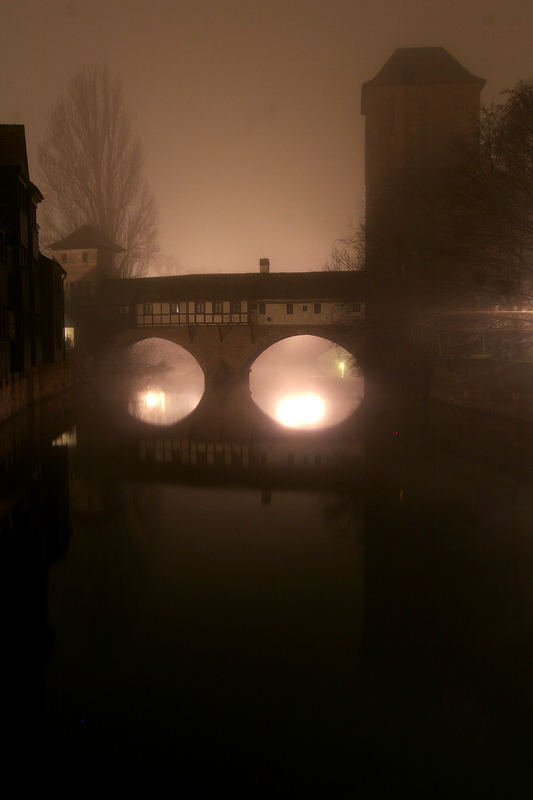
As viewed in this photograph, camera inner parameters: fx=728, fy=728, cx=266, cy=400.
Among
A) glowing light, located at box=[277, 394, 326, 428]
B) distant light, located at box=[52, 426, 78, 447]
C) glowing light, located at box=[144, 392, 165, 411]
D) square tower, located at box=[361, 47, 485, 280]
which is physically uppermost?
square tower, located at box=[361, 47, 485, 280]

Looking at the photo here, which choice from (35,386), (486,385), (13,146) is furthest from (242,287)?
(486,385)

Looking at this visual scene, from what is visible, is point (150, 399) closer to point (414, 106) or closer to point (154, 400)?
point (154, 400)

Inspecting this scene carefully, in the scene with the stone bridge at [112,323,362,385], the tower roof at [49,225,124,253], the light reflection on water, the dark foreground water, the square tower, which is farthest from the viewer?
the square tower

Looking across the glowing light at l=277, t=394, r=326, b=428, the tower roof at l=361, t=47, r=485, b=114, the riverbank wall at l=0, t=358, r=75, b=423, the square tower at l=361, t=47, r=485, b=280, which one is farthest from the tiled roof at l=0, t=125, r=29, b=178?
the tower roof at l=361, t=47, r=485, b=114

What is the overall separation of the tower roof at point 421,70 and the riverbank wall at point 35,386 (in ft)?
64.1

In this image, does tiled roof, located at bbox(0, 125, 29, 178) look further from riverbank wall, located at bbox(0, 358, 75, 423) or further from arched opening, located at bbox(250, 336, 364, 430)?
arched opening, located at bbox(250, 336, 364, 430)

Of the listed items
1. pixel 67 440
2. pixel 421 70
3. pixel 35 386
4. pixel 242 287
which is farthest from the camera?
pixel 421 70

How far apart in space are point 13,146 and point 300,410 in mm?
10633

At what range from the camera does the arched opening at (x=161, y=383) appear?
20.8 meters

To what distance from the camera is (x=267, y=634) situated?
201 inches

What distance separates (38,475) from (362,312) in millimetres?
18580

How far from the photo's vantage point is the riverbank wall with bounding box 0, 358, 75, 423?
1536 cm

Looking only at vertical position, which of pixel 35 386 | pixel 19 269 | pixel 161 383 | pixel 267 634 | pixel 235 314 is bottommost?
pixel 267 634

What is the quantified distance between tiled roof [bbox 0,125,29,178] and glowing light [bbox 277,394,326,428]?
355 inches
